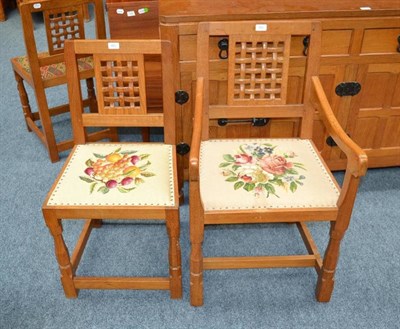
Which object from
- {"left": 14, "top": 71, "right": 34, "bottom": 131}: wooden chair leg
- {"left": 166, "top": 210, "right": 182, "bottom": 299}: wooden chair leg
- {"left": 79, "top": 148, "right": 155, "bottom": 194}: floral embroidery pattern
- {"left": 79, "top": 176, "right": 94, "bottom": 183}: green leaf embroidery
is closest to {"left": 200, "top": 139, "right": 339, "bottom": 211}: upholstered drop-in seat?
{"left": 166, "top": 210, "right": 182, "bottom": 299}: wooden chair leg

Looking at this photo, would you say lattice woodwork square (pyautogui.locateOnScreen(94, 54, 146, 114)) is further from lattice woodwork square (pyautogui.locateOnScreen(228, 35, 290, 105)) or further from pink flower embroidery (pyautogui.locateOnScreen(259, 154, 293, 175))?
pink flower embroidery (pyautogui.locateOnScreen(259, 154, 293, 175))

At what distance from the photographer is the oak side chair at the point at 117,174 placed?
4.74 ft

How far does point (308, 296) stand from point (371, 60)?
100 centimetres

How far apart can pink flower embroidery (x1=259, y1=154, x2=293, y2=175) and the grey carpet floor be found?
1.51 ft

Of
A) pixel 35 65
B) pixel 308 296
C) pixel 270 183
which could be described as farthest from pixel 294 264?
pixel 35 65

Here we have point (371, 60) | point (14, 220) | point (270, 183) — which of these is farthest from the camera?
point (14, 220)

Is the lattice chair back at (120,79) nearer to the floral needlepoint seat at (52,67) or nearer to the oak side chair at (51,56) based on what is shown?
the oak side chair at (51,56)

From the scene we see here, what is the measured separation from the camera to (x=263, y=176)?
1.54 m

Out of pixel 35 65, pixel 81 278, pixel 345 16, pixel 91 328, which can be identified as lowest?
pixel 91 328

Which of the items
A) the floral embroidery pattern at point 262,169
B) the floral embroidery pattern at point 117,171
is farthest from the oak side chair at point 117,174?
the floral embroidery pattern at point 262,169

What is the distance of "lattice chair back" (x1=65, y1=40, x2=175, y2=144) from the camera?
5.09ft

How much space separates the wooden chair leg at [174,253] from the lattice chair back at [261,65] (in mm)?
453

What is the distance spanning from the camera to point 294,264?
64.0 inches

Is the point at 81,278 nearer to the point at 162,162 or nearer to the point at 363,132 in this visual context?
the point at 162,162
